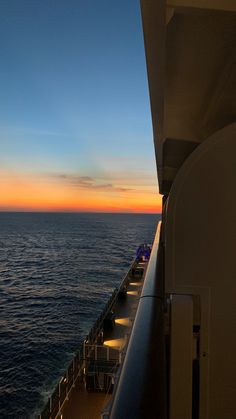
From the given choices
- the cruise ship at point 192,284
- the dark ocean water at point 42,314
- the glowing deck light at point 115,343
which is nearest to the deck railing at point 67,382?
the glowing deck light at point 115,343

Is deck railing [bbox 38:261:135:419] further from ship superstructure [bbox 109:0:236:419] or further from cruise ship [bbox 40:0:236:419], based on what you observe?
ship superstructure [bbox 109:0:236:419]

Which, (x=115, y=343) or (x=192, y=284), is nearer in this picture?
(x=192, y=284)

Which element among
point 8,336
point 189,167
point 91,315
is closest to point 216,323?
point 189,167

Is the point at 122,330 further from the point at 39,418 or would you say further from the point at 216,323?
the point at 216,323

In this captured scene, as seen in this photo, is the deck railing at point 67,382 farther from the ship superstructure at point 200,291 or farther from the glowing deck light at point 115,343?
the ship superstructure at point 200,291

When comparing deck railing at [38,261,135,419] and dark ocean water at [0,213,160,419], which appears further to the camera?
dark ocean water at [0,213,160,419]

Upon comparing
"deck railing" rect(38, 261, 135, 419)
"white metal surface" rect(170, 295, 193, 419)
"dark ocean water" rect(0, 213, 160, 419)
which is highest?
"white metal surface" rect(170, 295, 193, 419)

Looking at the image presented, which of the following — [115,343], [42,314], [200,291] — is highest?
[200,291]

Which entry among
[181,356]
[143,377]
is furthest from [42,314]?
[143,377]

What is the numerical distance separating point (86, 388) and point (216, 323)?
1304cm

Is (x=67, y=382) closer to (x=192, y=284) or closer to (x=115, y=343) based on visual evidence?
(x=115, y=343)

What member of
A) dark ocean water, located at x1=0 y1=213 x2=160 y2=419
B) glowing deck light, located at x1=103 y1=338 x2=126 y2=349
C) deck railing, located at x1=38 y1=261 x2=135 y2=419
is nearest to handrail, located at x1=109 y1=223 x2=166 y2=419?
deck railing, located at x1=38 y1=261 x2=135 y2=419

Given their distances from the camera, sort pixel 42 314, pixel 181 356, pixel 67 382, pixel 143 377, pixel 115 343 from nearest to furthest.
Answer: pixel 143 377 → pixel 181 356 → pixel 67 382 → pixel 115 343 → pixel 42 314

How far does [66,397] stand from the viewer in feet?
40.9
